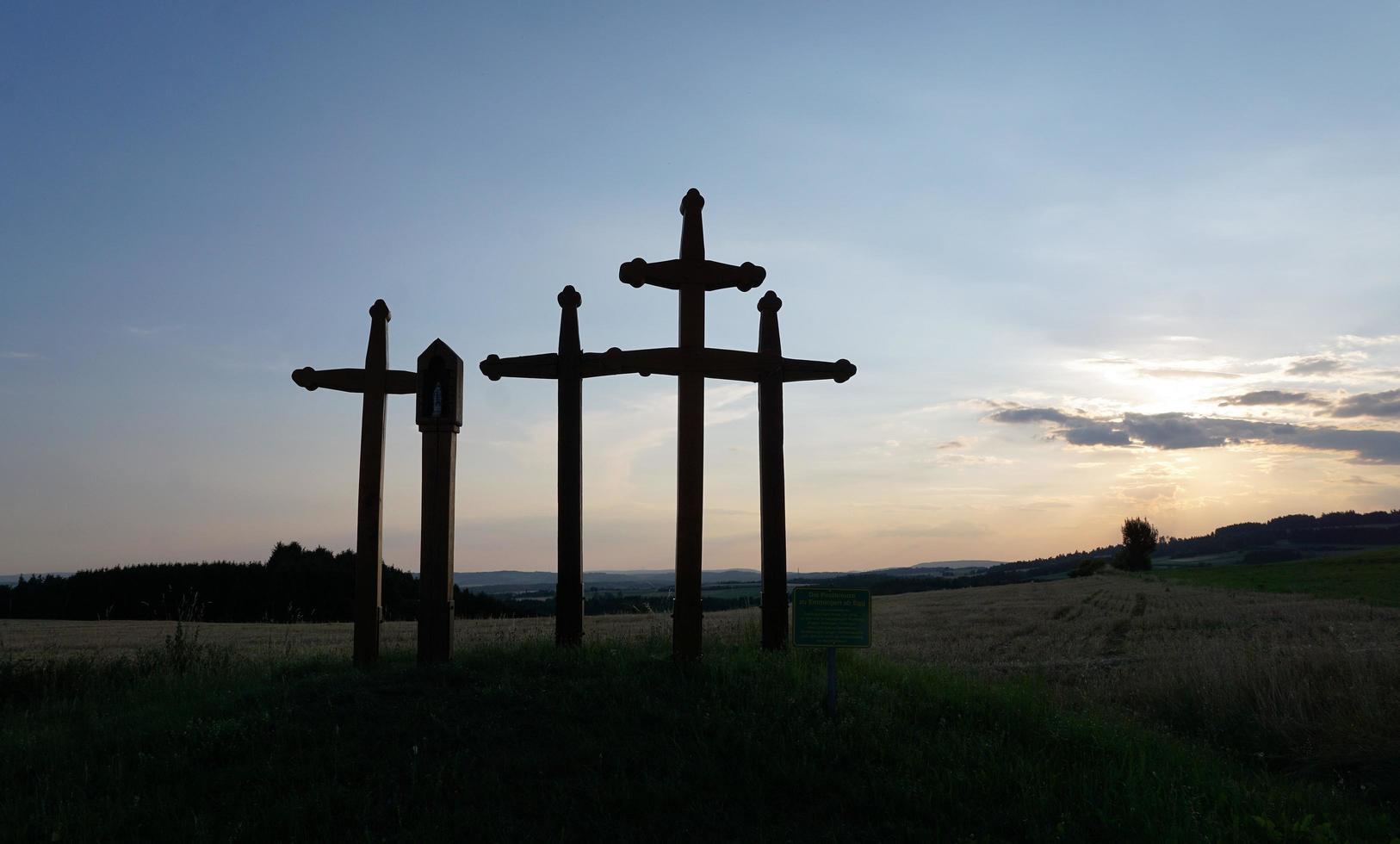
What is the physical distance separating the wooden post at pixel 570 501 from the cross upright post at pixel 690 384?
1127mm

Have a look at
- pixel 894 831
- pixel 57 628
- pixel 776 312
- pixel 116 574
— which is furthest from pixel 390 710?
pixel 116 574

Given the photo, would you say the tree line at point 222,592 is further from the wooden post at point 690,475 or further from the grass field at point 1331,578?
the grass field at point 1331,578

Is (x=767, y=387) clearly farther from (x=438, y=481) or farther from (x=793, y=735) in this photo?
(x=793, y=735)

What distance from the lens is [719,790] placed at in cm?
668

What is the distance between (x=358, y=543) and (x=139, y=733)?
3.16m

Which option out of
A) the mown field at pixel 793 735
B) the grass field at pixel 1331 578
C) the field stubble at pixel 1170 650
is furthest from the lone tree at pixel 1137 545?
the mown field at pixel 793 735

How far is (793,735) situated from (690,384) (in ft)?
14.1

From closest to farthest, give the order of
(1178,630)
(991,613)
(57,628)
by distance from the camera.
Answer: (1178,630), (57,628), (991,613)

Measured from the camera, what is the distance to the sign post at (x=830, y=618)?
866 centimetres

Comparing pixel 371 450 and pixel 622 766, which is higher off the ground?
pixel 371 450

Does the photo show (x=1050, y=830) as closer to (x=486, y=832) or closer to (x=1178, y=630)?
(x=486, y=832)

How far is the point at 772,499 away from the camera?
10727 mm

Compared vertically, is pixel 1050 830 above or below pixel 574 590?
below

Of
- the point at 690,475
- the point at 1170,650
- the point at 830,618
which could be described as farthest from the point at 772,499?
the point at 1170,650
